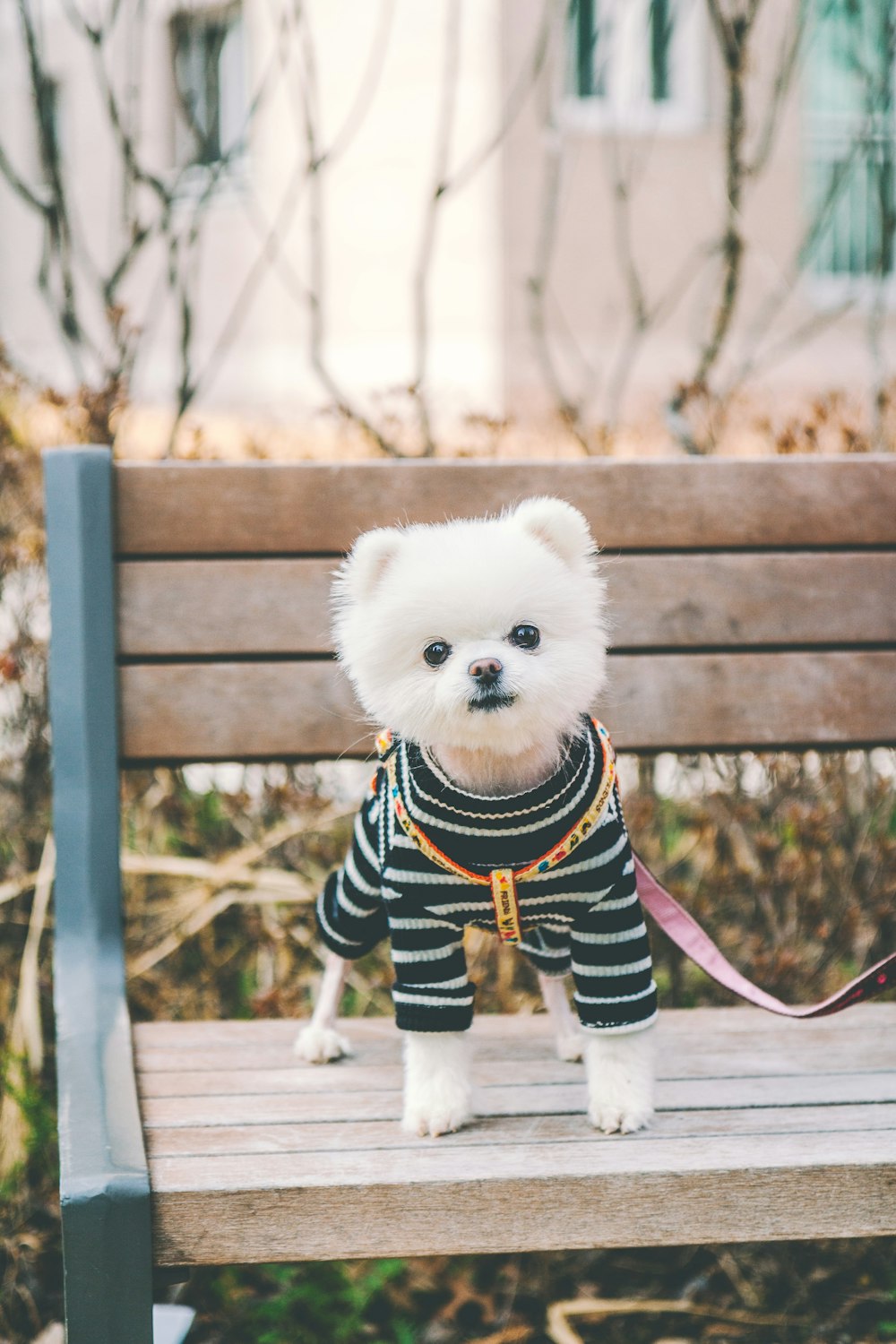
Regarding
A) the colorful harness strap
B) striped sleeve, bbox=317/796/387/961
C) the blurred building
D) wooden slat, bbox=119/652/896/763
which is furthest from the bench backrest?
the blurred building

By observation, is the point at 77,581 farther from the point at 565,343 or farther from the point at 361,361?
the point at 361,361

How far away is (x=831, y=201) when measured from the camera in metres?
2.86

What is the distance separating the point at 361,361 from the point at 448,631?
834cm

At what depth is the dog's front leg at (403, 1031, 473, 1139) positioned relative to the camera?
155 cm

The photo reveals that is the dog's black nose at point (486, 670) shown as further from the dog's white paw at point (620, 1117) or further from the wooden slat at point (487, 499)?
the wooden slat at point (487, 499)

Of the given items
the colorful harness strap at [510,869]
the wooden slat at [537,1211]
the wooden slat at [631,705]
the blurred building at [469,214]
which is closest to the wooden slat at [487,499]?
the wooden slat at [631,705]

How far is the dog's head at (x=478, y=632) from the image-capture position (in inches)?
55.7

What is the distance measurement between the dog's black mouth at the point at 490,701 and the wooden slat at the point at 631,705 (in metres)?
0.64

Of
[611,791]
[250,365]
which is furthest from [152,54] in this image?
[611,791]

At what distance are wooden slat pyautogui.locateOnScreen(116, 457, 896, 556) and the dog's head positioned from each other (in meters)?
0.59

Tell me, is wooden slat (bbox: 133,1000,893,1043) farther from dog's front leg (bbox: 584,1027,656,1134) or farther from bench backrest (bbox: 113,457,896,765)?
bench backrest (bbox: 113,457,896,765)

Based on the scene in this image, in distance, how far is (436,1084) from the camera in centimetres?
156

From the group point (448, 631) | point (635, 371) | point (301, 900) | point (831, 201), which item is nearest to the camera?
point (448, 631)

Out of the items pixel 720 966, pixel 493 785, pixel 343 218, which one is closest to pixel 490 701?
pixel 493 785
